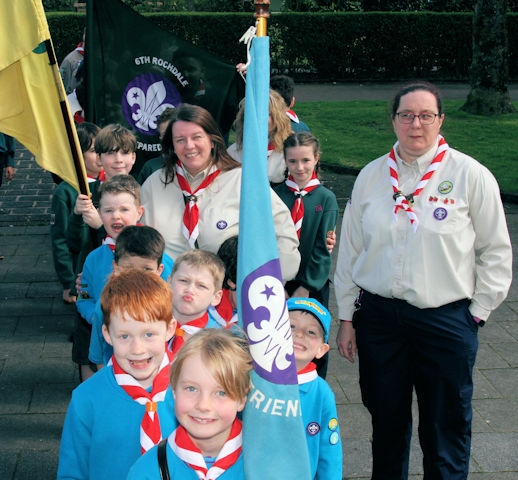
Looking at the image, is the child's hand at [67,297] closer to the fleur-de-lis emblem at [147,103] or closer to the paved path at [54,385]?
the paved path at [54,385]

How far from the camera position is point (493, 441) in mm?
4887

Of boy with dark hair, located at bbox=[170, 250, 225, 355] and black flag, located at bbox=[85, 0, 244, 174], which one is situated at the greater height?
black flag, located at bbox=[85, 0, 244, 174]

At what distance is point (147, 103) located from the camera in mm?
6301

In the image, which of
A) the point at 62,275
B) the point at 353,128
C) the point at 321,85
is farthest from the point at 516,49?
the point at 62,275

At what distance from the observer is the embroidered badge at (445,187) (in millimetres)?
3629

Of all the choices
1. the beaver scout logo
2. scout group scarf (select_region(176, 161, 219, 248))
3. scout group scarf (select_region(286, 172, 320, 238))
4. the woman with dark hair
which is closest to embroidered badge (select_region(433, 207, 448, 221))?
the woman with dark hair

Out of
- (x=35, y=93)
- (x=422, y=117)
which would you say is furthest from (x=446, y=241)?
(x=35, y=93)

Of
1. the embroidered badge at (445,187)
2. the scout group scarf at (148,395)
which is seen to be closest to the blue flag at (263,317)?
the scout group scarf at (148,395)

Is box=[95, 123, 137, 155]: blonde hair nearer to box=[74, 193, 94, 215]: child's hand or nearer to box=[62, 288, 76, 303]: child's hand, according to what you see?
box=[74, 193, 94, 215]: child's hand

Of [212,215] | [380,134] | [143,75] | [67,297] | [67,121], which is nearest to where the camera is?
[67,121]

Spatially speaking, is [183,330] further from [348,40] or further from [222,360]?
[348,40]

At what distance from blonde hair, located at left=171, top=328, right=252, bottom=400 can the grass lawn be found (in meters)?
9.36

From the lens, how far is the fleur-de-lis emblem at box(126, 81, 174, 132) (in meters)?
6.21

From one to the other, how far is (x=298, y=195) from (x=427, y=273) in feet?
5.89
